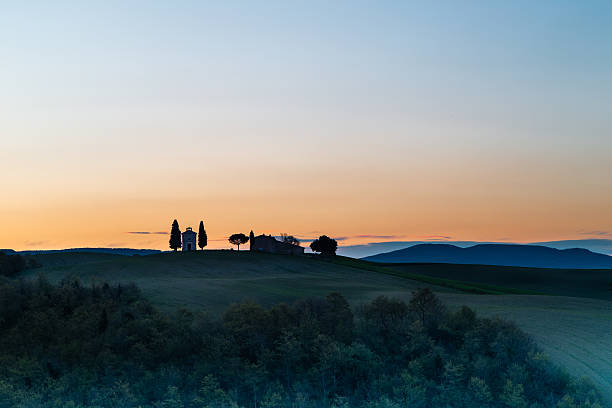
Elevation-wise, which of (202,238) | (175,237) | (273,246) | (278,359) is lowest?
(278,359)

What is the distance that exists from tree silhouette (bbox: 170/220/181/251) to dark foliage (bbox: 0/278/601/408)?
308 feet

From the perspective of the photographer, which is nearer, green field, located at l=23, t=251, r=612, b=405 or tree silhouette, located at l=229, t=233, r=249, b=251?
green field, located at l=23, t=251, r=612, b=405

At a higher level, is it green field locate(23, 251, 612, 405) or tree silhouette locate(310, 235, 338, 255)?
tree silhouette locate(310, 235, 338, 255)

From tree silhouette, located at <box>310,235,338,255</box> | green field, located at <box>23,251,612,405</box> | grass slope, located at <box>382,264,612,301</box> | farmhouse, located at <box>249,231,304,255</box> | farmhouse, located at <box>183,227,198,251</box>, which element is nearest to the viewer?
green field, located at <box>23,251,612,405</box>

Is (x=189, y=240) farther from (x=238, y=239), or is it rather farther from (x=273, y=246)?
(x=273, y=246)

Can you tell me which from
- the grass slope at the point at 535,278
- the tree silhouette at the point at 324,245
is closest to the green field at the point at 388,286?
the grass slope at the point at 535,278

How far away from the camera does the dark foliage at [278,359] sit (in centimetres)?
1784

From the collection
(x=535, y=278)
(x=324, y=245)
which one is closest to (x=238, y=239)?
(x=324, y=245)

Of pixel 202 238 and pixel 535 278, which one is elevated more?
pixel 202 238

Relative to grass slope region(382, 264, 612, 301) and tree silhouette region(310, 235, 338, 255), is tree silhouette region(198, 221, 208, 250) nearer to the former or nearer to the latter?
tree silhouette region(310, 235, 338, 255)

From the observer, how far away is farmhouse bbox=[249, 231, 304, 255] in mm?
116125

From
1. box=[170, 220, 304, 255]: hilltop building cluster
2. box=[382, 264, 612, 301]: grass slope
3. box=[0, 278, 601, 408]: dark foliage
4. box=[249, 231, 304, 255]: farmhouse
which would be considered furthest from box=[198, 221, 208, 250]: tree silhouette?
box=[0, 278, 601, 408]: dark foliage

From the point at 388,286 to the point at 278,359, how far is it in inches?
1778

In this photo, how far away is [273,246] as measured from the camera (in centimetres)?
11619
